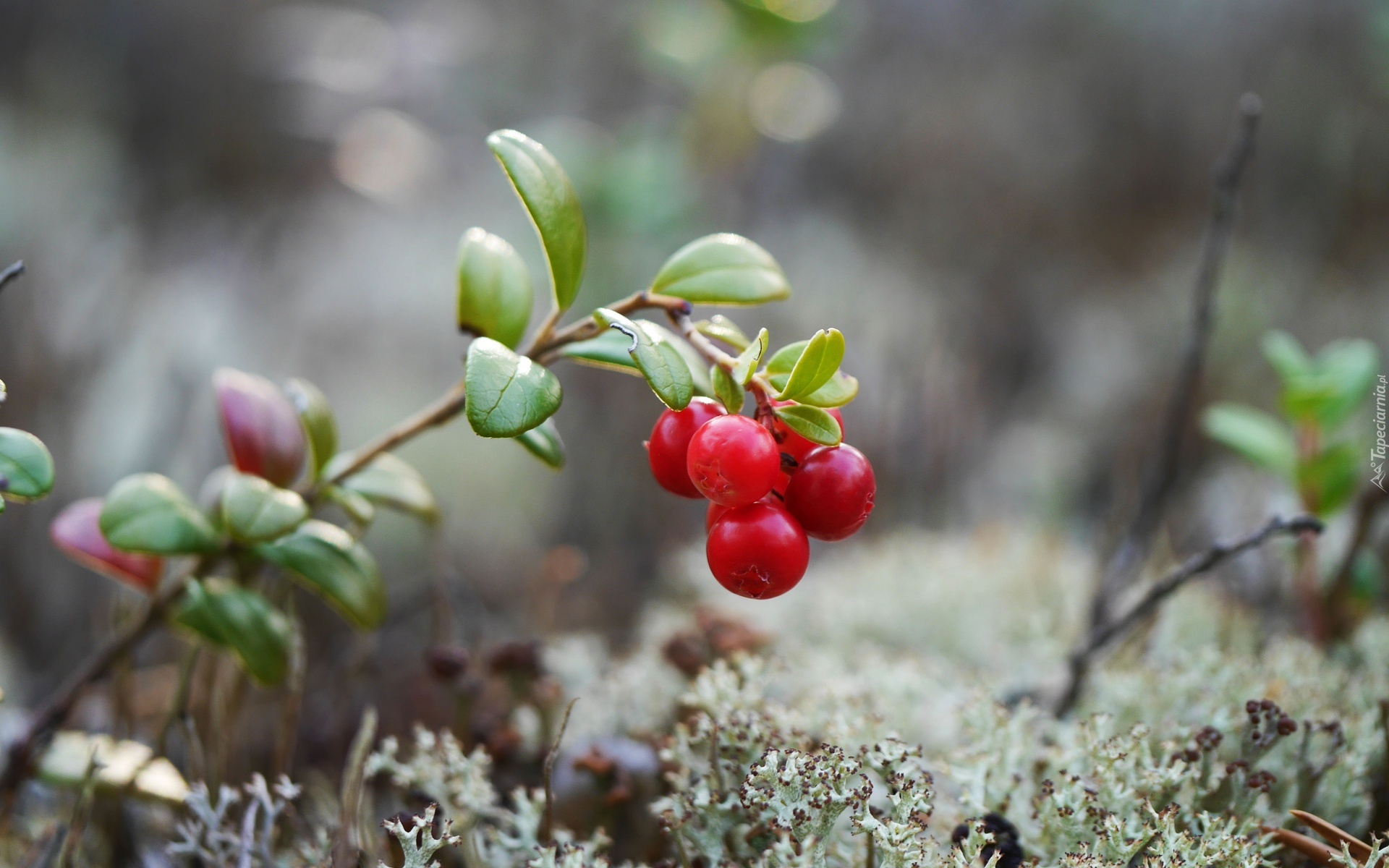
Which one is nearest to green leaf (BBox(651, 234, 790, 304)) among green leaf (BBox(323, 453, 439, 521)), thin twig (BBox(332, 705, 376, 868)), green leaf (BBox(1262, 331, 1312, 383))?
green leaf (BBox(323, 453, 439, 521))

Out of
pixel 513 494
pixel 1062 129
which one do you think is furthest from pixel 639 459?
pixel 1062 129

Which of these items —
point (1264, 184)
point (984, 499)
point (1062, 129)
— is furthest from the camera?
point (1062, 129)

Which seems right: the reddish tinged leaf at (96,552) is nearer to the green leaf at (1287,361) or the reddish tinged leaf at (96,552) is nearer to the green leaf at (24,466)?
the green leaf at (24,466)

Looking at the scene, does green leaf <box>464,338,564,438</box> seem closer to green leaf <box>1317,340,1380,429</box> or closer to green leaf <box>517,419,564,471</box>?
green leaf <box>517,419,564,471</box>

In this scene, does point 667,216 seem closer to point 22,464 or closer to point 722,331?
point 722,331

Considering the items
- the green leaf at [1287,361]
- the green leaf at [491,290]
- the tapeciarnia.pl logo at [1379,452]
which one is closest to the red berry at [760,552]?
the green leaf at [491,290]

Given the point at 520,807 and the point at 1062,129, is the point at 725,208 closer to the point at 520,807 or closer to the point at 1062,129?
the point at 1062,129
